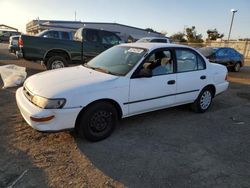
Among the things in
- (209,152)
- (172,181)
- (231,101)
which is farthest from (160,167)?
(231,101)

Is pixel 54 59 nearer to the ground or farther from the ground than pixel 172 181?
farther from the ground

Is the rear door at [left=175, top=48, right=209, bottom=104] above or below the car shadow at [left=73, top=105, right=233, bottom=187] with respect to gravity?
above

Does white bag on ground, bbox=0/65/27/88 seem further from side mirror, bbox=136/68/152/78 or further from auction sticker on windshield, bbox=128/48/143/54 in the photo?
side mirror, bbox=136/68/152/78

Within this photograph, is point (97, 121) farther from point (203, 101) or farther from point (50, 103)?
point (203, 101)

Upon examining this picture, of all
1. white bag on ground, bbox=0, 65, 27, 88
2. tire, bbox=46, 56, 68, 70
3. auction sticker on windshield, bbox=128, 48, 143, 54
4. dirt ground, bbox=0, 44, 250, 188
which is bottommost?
dirt ground, bbox=0, 44, 250, 188

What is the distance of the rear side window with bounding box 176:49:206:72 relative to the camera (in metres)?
5.07

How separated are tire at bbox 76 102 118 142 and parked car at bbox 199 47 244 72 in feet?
32.7

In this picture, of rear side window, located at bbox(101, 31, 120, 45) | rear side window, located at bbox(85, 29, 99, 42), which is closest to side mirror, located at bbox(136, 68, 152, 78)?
rear side window, located at bbox(85, 29, 99, 42)

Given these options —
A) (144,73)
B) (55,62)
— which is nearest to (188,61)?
(144,73)

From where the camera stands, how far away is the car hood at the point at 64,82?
3576mm

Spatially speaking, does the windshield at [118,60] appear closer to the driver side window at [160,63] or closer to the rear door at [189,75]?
the driver side window at [160,63]

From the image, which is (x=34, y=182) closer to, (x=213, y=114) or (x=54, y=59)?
(x=213, y=114)

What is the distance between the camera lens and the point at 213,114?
226 inches

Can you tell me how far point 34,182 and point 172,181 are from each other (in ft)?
5.60
